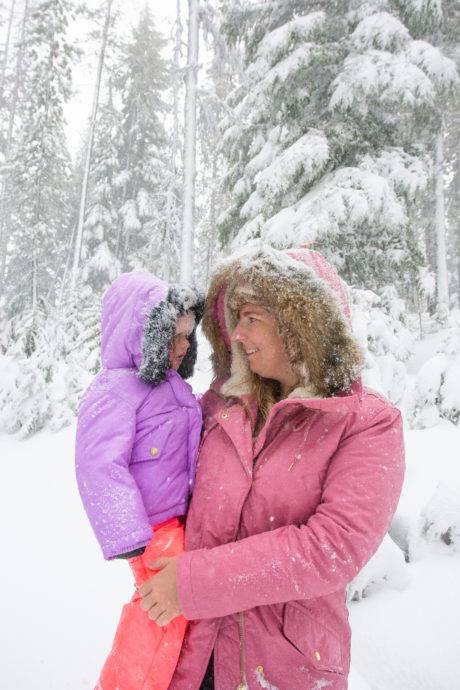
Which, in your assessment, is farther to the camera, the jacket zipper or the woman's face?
the woman's face

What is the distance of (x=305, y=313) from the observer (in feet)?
5.03

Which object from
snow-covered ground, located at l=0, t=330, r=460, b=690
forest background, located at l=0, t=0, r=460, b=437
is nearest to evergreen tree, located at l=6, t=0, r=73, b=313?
forest background, located at l=0, t=0, r=460, b=437

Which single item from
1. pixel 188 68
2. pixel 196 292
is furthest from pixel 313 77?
pixel 196 292

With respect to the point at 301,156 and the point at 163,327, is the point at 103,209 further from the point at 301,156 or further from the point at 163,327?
the point at 163,327

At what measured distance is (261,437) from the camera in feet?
5.05

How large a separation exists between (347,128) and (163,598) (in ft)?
30.3

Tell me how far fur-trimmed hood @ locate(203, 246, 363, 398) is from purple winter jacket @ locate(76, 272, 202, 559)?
0.93 ft

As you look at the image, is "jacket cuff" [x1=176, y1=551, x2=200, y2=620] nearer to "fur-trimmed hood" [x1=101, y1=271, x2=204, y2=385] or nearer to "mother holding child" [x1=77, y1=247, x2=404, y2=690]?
"mother holding child" [x1=77, y1=247, x2=404, y2=690]

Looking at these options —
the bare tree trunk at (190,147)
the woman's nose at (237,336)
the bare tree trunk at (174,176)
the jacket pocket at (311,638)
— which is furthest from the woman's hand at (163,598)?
the bare tree trunk at (174,176)

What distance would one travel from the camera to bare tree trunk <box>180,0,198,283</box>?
11.5 meters

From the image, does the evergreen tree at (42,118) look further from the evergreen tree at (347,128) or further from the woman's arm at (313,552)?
the woman's arm at (313,552)

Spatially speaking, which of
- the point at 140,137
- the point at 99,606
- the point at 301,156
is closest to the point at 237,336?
the point at 99,606

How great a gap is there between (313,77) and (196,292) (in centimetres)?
855

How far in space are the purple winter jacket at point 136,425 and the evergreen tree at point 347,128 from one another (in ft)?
20.9
